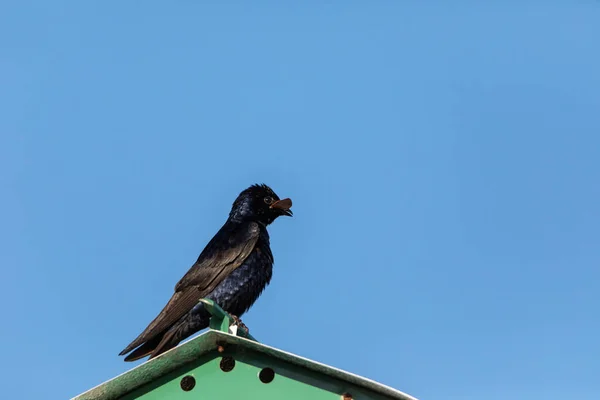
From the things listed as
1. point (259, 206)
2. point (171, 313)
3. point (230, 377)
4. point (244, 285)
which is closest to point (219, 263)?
point (244, 285)

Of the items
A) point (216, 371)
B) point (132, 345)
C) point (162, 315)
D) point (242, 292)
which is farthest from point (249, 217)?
point (216, 371)

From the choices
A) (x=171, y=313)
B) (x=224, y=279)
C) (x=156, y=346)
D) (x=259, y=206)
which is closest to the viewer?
(x=156, y=346)

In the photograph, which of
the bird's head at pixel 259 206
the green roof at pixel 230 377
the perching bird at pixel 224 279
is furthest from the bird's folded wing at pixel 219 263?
the green roof at pixel 230 377

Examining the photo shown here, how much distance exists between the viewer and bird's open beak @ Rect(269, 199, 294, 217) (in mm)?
7469

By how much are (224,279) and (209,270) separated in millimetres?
121

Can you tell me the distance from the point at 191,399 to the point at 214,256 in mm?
3349

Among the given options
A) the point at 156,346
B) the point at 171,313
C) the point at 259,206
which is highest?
the point at 259,206

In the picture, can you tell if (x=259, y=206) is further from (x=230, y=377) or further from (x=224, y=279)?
(x=230, y=377)

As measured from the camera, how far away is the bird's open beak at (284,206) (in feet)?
24.5

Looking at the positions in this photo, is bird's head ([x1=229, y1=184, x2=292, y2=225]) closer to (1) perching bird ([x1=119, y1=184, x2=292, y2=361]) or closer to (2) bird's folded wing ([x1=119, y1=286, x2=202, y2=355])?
(1) perching bird ([x1=119, y1=184, x2=292, y2=361])

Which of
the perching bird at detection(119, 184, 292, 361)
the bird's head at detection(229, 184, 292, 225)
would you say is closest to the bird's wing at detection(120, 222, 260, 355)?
the perching bird at detection(119, 184, 292, 361)

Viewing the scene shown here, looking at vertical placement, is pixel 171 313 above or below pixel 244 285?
below

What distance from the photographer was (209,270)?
673 cm

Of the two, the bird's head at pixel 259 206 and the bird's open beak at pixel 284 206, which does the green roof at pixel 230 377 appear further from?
the bird's open beak at pixel 284 206
